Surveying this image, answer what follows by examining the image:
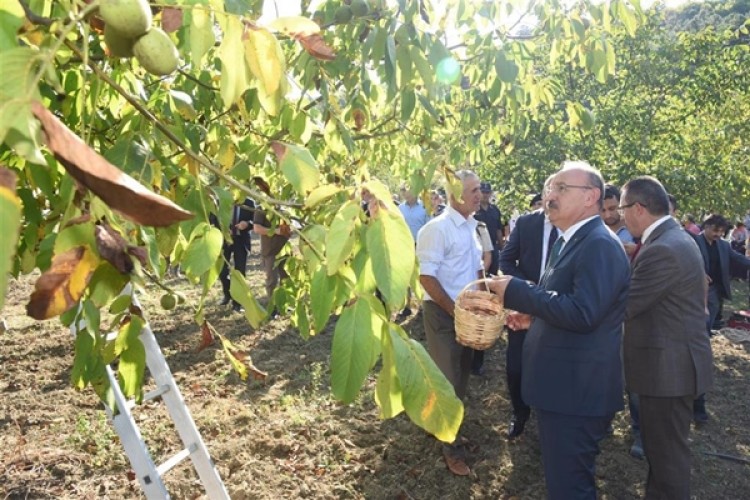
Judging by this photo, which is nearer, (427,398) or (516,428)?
(427,398)

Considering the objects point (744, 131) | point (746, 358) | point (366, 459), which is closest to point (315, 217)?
point (366, 459)

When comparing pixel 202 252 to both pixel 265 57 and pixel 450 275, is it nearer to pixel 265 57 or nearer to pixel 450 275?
pixel 265 57

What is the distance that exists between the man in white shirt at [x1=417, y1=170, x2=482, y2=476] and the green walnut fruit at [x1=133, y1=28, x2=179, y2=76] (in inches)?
129

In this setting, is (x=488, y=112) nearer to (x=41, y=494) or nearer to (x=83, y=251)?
(x=83, y=251)

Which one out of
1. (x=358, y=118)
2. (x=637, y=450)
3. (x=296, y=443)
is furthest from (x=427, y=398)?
(x=637, y=450)

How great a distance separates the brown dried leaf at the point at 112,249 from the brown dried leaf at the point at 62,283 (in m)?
0.02

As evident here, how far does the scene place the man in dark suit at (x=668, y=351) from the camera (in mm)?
3203

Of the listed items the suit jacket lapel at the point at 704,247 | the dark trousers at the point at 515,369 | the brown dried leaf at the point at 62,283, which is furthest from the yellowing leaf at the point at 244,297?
the suit jacket lapel at the point at 704,247

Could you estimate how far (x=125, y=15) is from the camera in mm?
650

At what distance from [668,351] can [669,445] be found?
55 centimetres

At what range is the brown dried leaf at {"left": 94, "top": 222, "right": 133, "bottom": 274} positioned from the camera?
66 centimetres

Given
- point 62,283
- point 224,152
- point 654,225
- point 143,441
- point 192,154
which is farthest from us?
point 654,225

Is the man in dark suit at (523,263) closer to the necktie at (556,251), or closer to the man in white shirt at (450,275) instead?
the man in white shirt at (450,275)

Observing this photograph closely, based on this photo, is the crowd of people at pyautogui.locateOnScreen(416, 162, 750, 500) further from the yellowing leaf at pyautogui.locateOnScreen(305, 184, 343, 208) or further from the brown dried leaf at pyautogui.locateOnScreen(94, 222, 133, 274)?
the brown dried leaf at pyautogui.locateOnScreen(94, 222, 133, 274)
